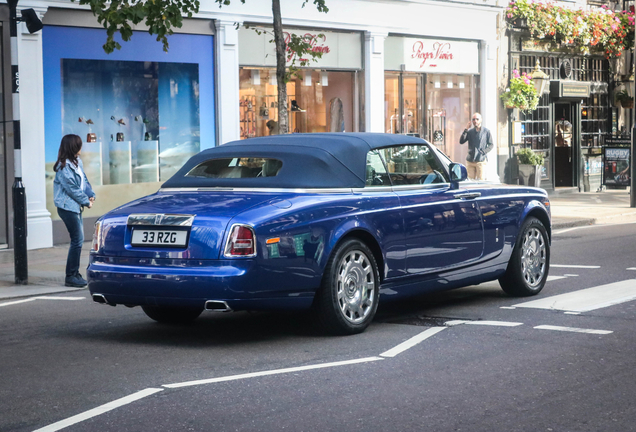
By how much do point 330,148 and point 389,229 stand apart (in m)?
0.82

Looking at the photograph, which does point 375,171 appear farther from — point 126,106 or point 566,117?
point 566,117

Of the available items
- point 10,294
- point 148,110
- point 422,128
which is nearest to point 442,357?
point 10,294

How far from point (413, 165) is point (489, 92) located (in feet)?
53.5

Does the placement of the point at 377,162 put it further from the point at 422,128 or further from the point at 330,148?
the point at 422,128

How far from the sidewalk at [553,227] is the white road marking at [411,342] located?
4.78 metres

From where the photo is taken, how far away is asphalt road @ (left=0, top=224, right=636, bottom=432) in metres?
5.36

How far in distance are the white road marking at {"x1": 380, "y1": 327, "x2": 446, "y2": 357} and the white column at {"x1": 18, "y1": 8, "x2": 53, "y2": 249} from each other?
9.07m

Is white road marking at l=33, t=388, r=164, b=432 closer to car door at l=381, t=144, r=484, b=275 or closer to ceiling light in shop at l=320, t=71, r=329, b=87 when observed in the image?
car door at l=381, t=144, r=484, b=275

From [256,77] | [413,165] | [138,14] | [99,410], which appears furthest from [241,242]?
[256,77]

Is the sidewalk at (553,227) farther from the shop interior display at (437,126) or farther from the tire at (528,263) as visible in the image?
the tire at (528,263)

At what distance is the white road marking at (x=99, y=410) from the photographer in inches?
206

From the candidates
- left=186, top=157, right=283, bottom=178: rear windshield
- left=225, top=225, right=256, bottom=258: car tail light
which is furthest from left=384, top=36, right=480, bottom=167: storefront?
left=225, top=225, right=256, bottom=258: car tail light

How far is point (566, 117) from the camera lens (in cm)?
2733

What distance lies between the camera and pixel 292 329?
813 cm
